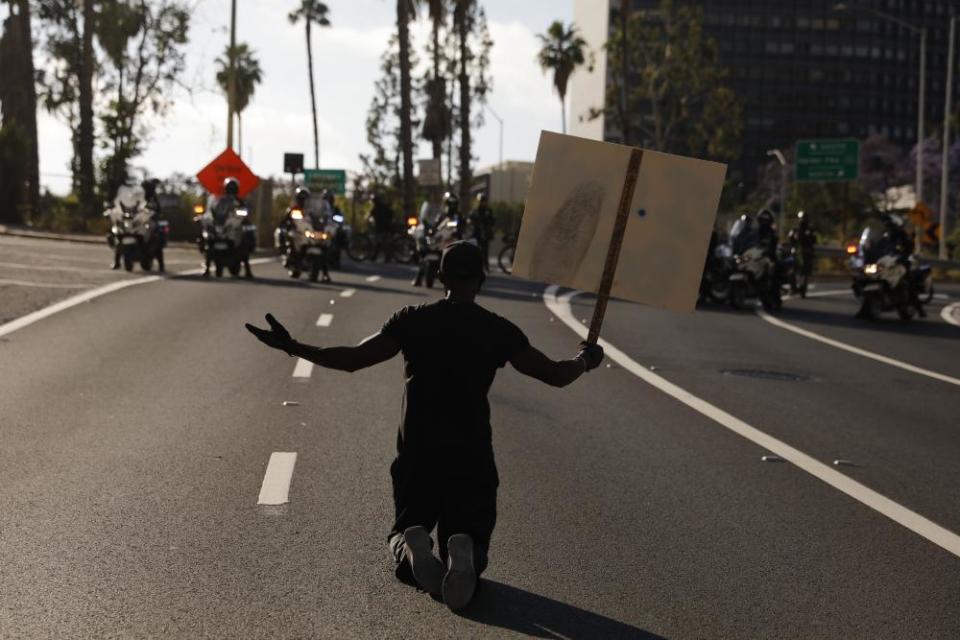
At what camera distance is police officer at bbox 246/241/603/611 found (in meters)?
6.03

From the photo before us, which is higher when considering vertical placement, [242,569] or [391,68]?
[391,68]

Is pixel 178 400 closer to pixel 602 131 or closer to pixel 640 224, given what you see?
pixel 640 224

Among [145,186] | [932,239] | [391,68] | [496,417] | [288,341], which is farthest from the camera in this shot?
[391,68]

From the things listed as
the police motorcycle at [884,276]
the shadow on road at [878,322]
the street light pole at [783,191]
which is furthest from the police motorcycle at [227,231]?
the street light pole at [783,191]

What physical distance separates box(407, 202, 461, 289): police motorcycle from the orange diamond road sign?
347 inches

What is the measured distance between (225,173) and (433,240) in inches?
443

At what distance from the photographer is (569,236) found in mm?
6344

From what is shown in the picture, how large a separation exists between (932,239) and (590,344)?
45.8 m

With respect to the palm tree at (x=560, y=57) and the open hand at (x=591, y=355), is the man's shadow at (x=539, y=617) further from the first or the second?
the palm tree at (x=560, y=57)

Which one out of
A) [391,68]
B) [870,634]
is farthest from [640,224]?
[391,68]

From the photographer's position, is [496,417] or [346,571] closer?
[346,571]

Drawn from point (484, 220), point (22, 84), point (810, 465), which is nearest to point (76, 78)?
point (22, 84)

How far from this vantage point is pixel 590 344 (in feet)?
20.6

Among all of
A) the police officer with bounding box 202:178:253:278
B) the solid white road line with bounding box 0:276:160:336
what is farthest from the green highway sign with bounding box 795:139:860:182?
the solid white road line with bounding box 0:276:160:336
